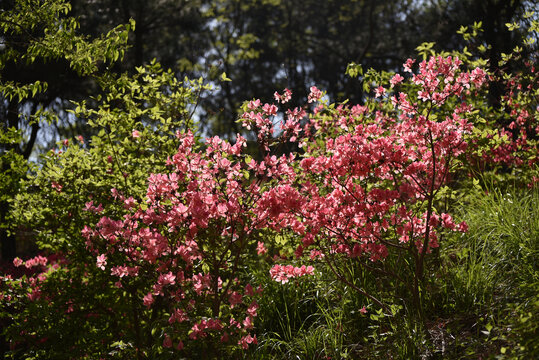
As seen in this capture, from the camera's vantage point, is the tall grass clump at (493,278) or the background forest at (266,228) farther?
the background forest at (266,228)

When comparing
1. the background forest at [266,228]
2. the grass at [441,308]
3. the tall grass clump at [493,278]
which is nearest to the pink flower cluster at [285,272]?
the background forest at [266,228]

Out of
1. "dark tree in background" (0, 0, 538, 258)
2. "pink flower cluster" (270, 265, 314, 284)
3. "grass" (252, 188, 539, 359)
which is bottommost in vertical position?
"grass" (252, 188, 539, 359)

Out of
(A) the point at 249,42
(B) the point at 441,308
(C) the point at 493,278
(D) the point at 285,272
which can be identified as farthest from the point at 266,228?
(A) the point at 249,42

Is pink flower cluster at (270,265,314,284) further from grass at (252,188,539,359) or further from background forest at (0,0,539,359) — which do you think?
grass at (252,188,539,359)

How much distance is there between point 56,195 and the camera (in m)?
4.42

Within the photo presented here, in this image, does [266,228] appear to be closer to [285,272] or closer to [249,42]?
[285,272]

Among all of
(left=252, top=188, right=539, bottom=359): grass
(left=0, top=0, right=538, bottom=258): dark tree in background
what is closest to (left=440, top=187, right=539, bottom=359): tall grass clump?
(left=252, top=188, right=539, bottom=359): grass

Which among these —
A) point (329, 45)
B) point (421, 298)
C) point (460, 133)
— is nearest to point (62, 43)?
point (460, 133)

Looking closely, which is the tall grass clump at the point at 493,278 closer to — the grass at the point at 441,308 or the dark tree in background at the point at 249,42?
the grass at the point at 441,308

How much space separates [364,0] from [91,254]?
17.9 m

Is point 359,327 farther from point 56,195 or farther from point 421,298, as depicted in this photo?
point 56,195

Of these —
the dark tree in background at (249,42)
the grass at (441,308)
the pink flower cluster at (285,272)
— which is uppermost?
the dark tree in background at (249,42)

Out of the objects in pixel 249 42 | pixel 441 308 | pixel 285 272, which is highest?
pixel 249 42

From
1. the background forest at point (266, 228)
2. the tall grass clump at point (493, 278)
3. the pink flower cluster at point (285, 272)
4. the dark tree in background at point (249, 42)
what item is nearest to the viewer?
the tall grass clump at point (493, 278)
